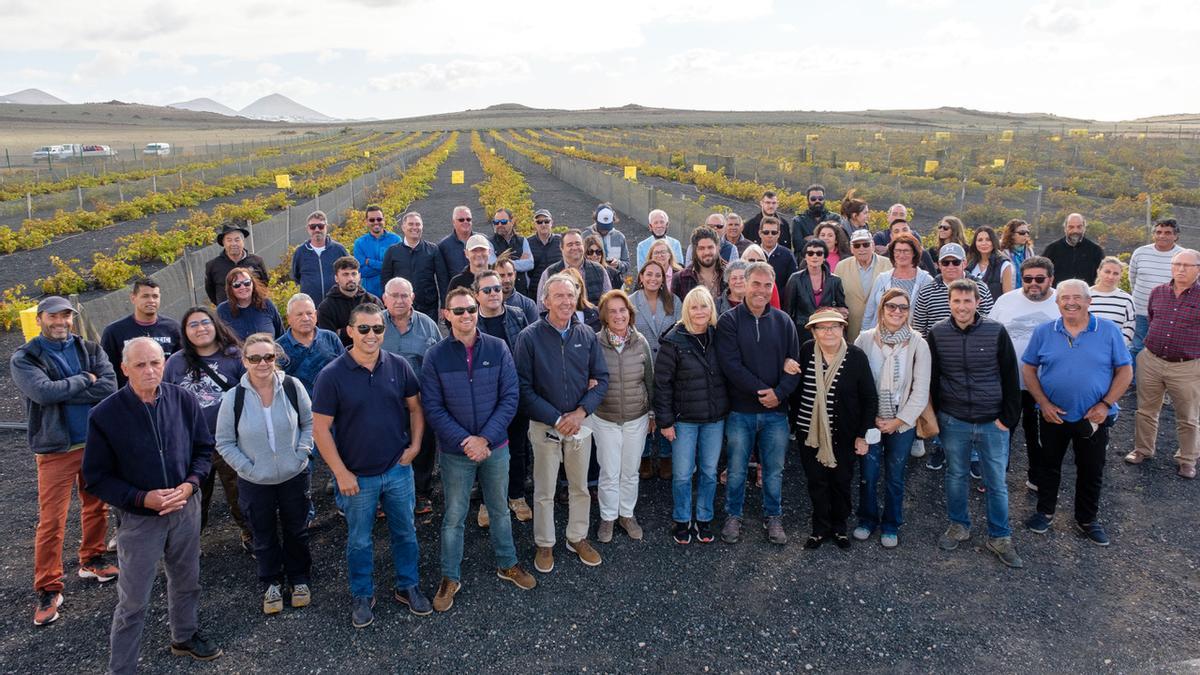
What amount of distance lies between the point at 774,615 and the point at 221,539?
410cm

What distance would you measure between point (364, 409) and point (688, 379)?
223 cm

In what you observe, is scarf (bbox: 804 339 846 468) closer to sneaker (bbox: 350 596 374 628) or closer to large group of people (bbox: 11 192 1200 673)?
large group of people (bbox: 11 192 1200 673)

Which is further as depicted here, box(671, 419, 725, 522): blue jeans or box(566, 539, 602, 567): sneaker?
box(671, 419, 725, 522): blue jeans

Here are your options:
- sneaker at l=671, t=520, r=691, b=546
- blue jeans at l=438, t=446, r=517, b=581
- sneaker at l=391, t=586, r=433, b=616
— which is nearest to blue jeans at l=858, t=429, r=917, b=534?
sneaker at l=671, t=520, r=691, b=546

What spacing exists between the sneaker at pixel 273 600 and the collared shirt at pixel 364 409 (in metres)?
1.05

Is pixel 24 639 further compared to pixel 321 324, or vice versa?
pixel 321 324

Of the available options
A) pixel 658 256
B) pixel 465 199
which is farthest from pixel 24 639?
pixel 465 199

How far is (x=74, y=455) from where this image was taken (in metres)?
4.71

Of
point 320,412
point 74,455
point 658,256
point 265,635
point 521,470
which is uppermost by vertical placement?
point 658,256

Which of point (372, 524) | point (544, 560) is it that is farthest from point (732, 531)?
point (372, 524)

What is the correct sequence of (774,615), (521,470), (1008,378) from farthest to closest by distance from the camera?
(521,470)
(1008,378)
(774,615)

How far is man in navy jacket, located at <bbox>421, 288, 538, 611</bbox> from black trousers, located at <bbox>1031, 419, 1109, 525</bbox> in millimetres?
4046

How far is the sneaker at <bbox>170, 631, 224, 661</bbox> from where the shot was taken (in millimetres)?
4160

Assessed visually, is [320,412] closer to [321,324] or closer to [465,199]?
[321,324]
